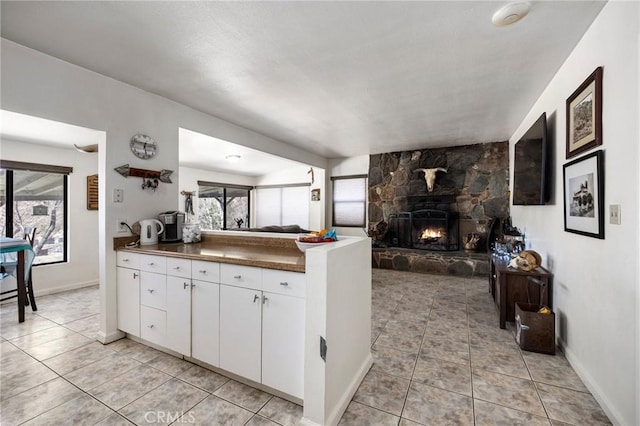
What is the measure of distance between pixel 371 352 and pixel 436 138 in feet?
12.7

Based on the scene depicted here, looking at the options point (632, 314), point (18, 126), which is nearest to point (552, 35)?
point (632, 314)

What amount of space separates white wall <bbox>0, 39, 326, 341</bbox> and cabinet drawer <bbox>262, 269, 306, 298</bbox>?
69.5 inches

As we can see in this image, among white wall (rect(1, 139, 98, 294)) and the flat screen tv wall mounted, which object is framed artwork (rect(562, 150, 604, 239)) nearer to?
the flat screen tv wall mounted

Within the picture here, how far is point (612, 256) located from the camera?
1531 millimetres

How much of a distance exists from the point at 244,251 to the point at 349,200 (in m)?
4.71

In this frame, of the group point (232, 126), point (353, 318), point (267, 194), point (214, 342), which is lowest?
point (214, 342)

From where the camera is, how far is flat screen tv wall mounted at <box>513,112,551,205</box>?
8.05ft

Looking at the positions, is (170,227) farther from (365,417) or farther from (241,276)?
(365,417)

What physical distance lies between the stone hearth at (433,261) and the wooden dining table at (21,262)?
4932 mm

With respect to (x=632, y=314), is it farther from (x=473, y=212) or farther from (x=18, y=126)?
(x=18, y=126)

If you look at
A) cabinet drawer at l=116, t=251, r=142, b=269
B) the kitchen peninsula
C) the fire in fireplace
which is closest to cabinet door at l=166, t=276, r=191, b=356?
the kitchen peninsula

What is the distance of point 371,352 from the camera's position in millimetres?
2230

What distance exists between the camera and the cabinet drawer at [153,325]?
2172 mm

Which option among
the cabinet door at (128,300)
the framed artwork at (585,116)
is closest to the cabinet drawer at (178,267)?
the cabinet door at (128,300)
